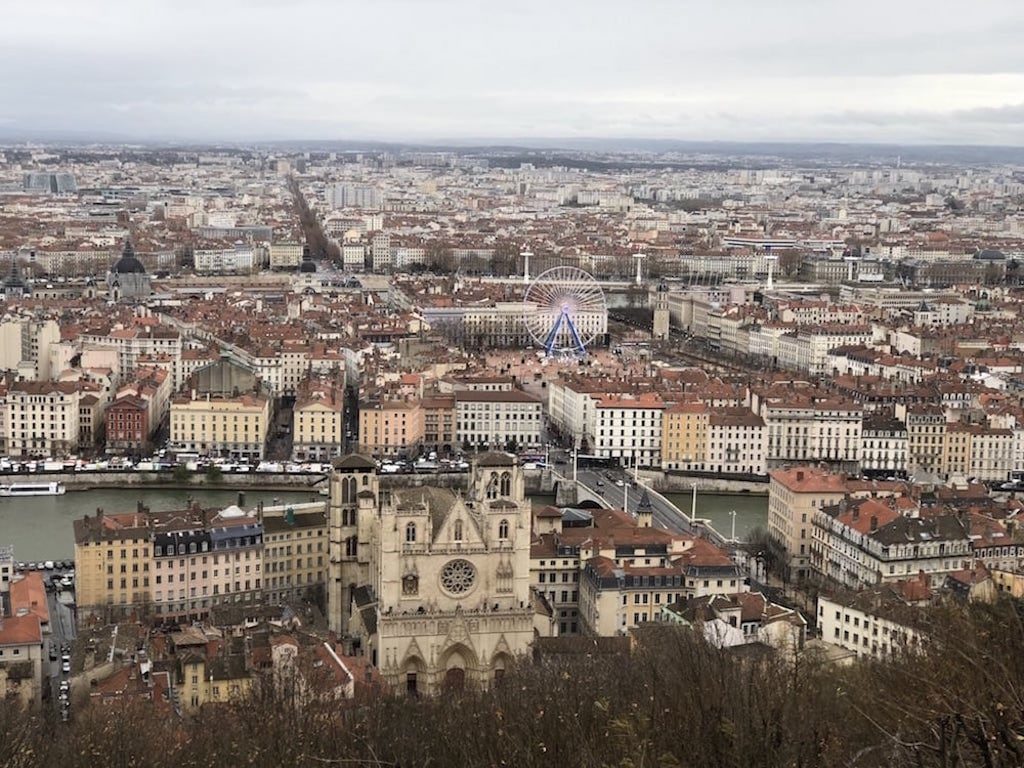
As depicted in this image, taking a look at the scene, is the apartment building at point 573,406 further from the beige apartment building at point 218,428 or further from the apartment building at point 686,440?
the beige apartment building at point 218,428

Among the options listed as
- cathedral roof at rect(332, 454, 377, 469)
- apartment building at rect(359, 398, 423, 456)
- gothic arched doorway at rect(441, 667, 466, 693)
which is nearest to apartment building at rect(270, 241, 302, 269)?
apartment building at rect(359, 398, 423, 456)

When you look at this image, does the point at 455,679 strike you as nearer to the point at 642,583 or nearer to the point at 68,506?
the point at 642,583

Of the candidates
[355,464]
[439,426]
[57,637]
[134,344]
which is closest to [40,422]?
[439,426]

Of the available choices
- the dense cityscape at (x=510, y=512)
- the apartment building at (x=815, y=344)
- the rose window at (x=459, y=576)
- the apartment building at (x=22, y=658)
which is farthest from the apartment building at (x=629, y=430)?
the apartment building at (x=22, y=658)

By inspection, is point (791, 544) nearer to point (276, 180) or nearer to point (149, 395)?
Result: point (149, 395)

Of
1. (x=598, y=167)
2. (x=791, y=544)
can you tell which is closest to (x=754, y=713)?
(x=791, y=544)
